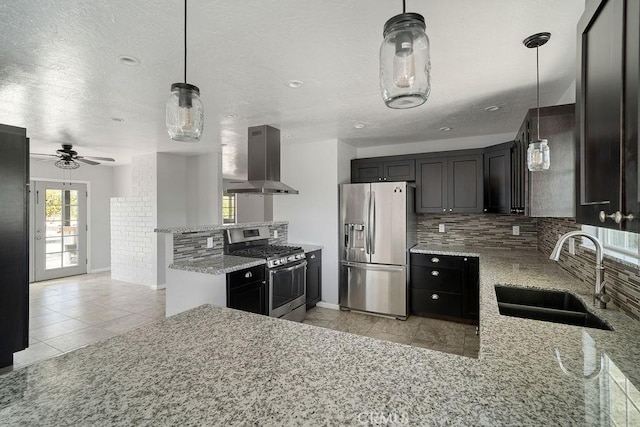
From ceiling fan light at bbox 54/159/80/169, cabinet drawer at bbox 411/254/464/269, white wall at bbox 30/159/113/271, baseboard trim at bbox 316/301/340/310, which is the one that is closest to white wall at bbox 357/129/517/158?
cabinet drawer at bbox 411/254/464/269

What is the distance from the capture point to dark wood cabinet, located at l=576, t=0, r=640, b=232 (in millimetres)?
685

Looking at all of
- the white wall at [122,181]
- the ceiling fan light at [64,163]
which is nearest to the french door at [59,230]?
the white wall at [122,181]

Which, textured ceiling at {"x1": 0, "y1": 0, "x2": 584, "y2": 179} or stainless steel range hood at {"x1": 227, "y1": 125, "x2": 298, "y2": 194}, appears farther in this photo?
stainless steel range hood at {"x1": 227, "y1": 125, "x2": 298, "y2": 194}

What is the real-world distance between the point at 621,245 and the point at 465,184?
93.3 inches

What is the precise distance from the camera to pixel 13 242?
2.62 metres

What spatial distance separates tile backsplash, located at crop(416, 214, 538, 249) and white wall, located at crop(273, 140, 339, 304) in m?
1.40

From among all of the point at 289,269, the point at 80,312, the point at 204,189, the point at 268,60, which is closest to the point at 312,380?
the point at 268,60

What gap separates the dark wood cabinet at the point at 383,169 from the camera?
14.5ft

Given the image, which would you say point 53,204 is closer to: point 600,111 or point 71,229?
point 71,229

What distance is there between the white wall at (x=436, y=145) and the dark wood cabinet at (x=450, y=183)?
1.48 feet

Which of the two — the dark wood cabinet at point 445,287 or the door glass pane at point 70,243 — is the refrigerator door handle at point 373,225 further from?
the door glass pane at point 70,243

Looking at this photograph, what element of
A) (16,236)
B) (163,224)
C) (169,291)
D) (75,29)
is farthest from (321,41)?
(163,224)

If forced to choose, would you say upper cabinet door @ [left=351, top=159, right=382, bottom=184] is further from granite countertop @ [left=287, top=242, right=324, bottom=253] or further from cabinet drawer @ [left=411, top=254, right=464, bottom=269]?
cabinet drawer @ [left=411, top=254, right=464, bottom=269]

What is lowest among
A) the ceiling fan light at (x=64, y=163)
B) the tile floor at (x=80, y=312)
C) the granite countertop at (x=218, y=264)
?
the tile floor at (x=80, y=312)
